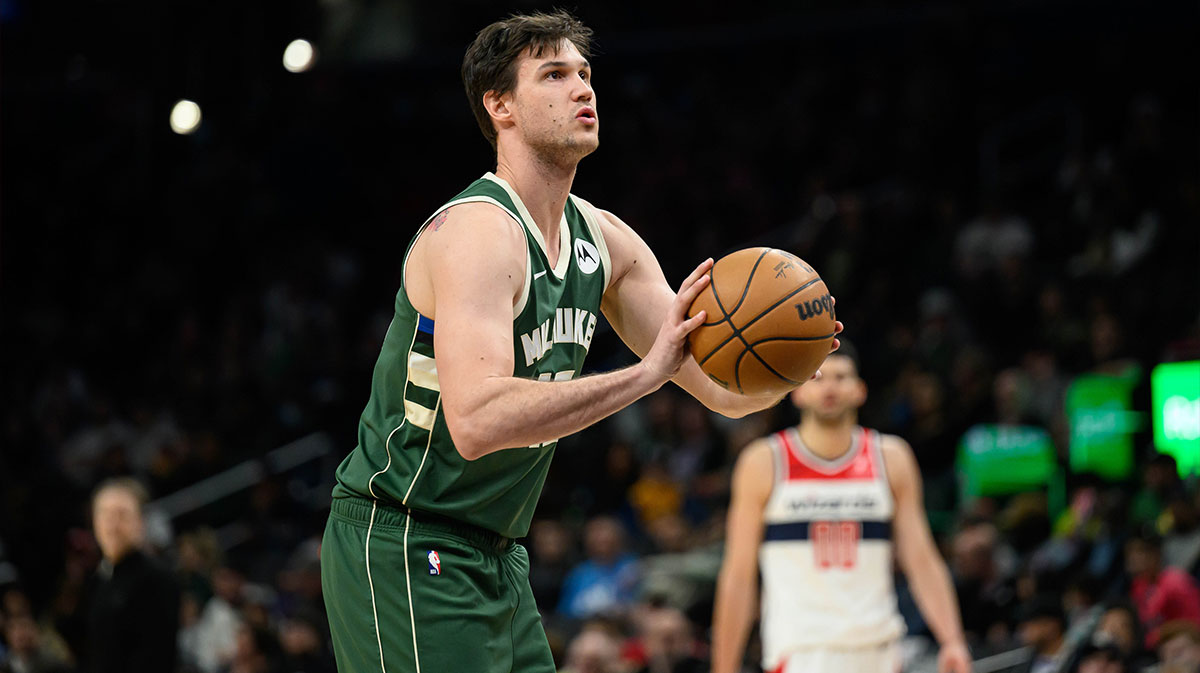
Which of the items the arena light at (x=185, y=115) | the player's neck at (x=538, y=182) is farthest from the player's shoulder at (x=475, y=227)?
the arena light at (x=185, y=115)

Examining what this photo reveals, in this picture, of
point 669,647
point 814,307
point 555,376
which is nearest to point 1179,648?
point 669,647

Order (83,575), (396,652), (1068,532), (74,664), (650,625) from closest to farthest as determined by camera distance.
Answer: (396,652), (650,625), (1068,532), (74,664), (83,575)

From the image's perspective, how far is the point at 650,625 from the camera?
28.5ft

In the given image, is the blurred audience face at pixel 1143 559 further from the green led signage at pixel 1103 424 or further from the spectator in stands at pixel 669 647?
the spectator in stands at pixel 669 647

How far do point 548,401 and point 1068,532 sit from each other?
7083mm

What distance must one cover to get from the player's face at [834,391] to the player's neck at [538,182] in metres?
2.98

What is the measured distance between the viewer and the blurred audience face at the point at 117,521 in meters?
8.15

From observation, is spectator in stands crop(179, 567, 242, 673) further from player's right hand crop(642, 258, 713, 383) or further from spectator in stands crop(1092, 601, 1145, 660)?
player's right hand crop(642, 258, 713, 383)

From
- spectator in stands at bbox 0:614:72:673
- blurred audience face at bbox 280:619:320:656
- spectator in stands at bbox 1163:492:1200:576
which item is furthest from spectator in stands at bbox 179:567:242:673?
spectator in stands at bbox 1163:492:1200:576

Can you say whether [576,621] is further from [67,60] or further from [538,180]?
[67,60]

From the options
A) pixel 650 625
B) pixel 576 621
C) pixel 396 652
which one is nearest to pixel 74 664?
pixel 576 621

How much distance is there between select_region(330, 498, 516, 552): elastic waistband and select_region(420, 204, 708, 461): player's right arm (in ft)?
1.03

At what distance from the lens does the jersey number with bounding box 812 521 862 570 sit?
6586mm

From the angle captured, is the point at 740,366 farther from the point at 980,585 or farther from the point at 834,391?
the point at 980,585
